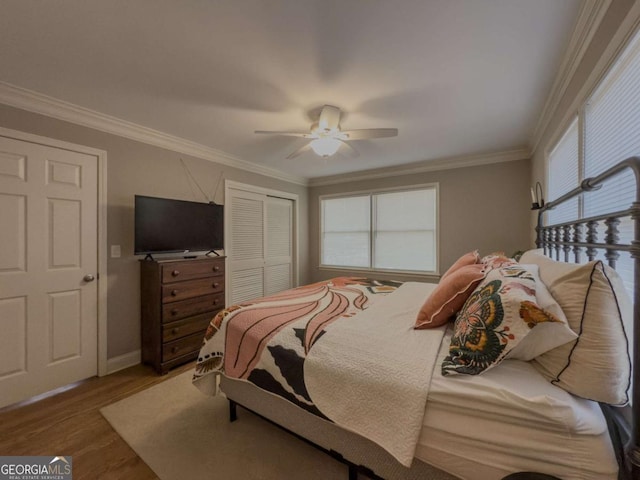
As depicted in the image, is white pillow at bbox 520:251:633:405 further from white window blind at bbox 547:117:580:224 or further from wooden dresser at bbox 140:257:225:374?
wooden dresser at bbox 140:257:225:374

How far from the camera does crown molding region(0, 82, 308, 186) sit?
2.04 metres

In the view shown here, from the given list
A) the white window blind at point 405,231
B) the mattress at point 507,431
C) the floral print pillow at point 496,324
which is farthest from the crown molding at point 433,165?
the mattress at point 507,431

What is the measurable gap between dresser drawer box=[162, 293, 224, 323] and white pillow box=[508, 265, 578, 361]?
2831 millimetres

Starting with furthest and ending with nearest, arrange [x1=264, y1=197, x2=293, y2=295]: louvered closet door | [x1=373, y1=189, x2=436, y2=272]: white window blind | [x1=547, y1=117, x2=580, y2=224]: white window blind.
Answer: [x1=264, y1=197, x2=293, y2=295]: louvered closet door → [x1=373, y1=189, x2=436, y2=272]: white window blind → [x1=547, y1=117, x2=580, y2=224]: white window blind

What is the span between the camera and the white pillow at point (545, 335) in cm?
92

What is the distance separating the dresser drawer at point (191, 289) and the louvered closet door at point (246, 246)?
65 cm

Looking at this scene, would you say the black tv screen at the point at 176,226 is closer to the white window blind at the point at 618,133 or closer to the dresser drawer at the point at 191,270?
the dresser drawer at the point at 191,270

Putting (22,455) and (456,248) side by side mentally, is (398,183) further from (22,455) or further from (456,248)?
(22,455)

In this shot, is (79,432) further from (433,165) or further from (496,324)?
(433,165)

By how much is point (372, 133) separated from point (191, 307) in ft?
8.51

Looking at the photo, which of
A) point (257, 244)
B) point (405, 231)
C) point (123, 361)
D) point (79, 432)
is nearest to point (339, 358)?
point (79, 432)

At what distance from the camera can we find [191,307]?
283cm

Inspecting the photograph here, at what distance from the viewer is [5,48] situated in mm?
1585
